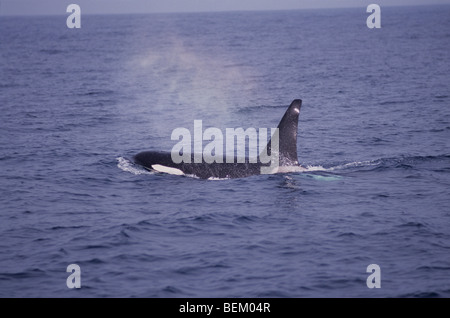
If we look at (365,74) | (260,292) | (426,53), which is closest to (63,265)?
(260,292)

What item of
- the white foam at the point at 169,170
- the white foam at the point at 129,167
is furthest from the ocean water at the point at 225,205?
the white foam at the point at 169,170

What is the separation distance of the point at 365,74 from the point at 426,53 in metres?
19.2

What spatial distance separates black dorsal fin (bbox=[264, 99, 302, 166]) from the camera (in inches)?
736

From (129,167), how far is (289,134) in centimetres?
587

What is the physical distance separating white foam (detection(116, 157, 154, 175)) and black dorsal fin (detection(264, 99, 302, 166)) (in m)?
4.30

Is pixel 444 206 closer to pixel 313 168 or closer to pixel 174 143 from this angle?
pixel 313 168

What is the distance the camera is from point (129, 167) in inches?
837

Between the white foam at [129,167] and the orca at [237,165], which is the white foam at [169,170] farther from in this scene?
the white foam at [129,167]

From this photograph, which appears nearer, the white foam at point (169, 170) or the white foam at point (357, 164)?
the white foam at point (169, 170)

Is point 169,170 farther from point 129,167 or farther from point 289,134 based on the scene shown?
point 289,134

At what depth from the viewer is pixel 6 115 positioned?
109 ft

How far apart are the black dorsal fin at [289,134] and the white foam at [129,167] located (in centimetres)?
430

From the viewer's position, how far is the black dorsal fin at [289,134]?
736 inches

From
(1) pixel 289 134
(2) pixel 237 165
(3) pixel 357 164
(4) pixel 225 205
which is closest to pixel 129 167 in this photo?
(2) pixel 237 165
